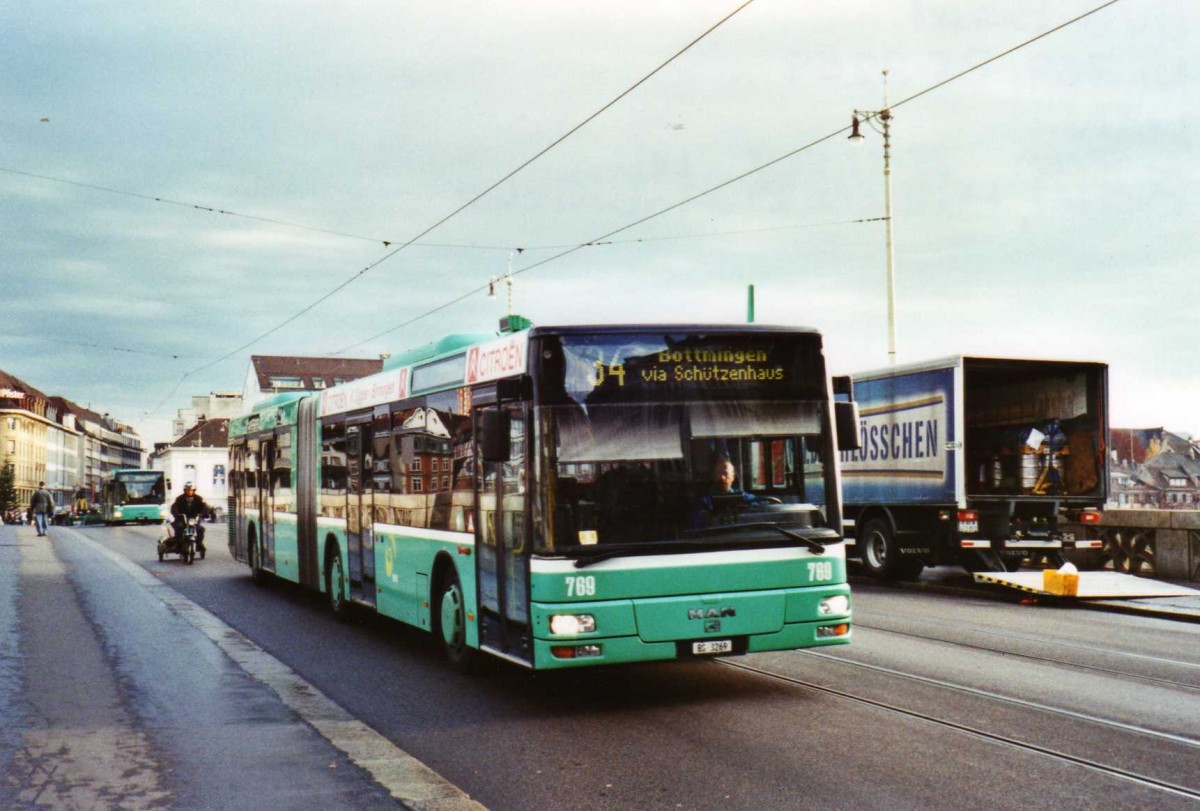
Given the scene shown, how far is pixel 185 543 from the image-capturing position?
26.2 metres

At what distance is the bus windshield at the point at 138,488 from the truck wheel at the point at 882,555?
51465 mm

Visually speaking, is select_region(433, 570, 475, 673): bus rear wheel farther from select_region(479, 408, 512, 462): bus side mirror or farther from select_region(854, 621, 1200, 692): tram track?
select_region(854, 621, 1200, 692): tram track

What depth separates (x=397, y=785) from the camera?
20.5 ft

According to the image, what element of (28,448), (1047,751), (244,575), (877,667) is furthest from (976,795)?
(28,448)

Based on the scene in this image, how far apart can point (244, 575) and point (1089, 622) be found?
1448 centimetres

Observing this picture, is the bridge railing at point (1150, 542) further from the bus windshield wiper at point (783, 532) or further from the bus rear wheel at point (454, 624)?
the bus rear wheel at point (454, 624)

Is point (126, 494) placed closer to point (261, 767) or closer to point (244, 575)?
point (244, 575)

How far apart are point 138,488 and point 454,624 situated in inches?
2307

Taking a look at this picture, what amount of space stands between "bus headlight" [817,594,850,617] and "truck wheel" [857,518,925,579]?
10.5m

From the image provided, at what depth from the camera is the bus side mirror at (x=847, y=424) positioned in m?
8.77

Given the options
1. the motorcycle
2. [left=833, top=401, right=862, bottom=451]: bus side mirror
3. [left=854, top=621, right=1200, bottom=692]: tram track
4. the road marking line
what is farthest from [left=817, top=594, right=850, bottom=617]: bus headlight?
the motorcycle

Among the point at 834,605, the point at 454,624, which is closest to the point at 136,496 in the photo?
the point at 454,624

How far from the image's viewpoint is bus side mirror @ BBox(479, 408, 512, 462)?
8.08 metres

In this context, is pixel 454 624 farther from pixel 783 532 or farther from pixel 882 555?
pixel 882 555
